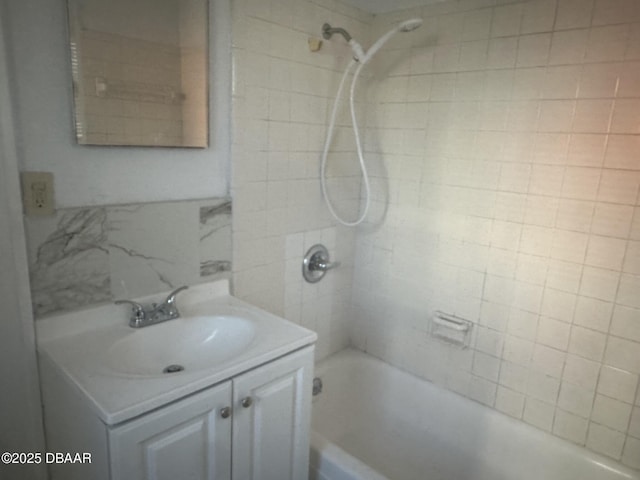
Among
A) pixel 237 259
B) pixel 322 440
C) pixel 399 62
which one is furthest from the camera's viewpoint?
pixel 399 62

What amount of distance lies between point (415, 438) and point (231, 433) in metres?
1.16

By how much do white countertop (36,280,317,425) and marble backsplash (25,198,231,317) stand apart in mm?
54

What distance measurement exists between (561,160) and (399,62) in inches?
33.0

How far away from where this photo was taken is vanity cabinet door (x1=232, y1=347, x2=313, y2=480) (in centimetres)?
120

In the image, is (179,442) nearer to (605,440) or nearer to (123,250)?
(123,250)

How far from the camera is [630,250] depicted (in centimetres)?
146

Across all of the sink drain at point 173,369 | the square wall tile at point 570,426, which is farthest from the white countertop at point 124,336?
the square wall tile at point 570,426

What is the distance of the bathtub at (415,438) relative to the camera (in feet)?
5.13

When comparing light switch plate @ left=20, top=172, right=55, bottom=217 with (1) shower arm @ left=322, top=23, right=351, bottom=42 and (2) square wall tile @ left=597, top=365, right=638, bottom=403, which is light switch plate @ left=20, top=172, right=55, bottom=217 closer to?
(1) shower arm @ left=322, top=23, right=351, bottom=42

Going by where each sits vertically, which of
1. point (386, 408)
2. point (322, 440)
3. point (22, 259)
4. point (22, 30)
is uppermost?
point (22, 30)

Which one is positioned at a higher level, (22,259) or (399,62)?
(399,62)

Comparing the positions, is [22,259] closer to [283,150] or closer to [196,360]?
[196,360]

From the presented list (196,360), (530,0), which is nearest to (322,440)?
(196,360)

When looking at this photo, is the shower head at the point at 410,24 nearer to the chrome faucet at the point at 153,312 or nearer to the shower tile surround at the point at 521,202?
the shower tile surround at the point at 521,202
